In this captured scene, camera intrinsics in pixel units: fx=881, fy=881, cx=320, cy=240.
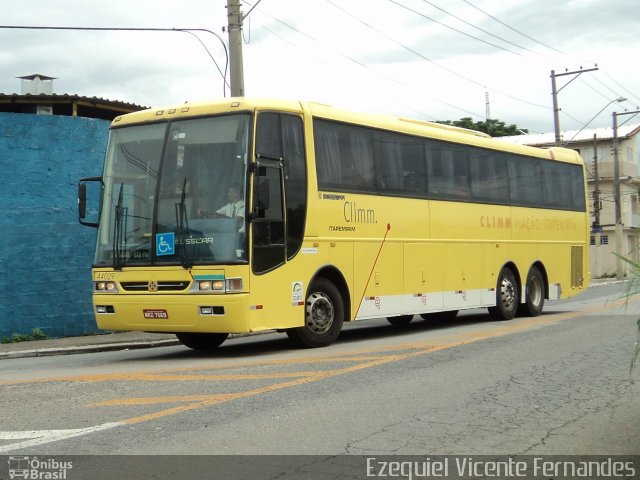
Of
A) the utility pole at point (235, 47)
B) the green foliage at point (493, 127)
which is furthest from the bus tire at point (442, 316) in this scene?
the green foliage at point (493, 127)

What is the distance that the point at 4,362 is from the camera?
13680mm

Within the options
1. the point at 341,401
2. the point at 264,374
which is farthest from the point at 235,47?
the point at 341,401

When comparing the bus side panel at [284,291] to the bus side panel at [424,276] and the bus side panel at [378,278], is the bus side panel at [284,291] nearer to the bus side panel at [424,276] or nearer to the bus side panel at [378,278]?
the bus side panel at [378,278]

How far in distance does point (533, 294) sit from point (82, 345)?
388 inches

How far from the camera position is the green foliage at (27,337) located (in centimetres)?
1625

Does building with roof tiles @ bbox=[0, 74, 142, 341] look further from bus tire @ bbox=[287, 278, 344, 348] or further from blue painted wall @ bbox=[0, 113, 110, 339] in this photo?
bus tire @ bbox=[287, 278, 344, 348]

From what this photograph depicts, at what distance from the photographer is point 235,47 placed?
17.9 metres

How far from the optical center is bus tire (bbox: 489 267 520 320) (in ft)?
59.7

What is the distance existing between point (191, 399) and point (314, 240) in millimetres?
4929

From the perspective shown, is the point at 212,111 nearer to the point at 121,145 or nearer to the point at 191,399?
the point at 121,145

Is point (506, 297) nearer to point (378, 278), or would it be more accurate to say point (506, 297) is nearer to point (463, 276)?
point (463, 276)

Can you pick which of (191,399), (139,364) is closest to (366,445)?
(191,399)

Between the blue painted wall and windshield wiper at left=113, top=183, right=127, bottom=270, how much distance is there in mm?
5046

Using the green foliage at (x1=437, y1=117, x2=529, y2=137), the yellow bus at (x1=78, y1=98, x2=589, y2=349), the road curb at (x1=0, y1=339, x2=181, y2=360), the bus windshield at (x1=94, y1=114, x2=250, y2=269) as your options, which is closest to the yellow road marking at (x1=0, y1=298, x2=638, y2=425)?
the yellow bus at (x1=78, y1=98, x2=589, y2=349)
